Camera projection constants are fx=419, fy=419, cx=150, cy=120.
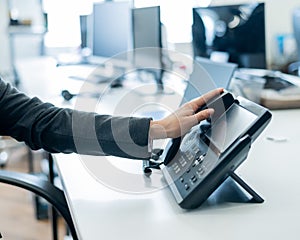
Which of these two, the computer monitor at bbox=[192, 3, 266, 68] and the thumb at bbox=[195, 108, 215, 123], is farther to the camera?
the computer monitor at bbox=[192, 3, 266, 68]

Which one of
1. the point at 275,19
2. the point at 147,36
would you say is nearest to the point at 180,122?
the point at 147,36

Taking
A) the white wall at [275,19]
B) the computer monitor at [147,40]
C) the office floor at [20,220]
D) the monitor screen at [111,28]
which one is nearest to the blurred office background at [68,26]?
the white wall at [275,19]

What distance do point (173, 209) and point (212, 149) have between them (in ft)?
0.48

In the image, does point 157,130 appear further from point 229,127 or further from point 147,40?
point 147,40

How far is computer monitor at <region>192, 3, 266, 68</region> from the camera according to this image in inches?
80.5

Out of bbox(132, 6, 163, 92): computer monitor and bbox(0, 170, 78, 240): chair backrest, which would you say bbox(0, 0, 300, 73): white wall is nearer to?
bbox(132, 6, 163, 92): computer monitor

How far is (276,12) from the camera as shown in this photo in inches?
105

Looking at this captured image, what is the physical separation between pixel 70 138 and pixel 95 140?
7 cm

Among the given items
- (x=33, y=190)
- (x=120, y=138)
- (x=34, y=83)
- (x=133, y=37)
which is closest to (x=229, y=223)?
(x=120, y=138)

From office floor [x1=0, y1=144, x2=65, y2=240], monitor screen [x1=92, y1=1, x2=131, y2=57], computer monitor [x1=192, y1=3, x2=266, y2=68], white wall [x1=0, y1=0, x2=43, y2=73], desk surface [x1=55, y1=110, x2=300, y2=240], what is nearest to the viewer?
desk surface [x1=55, y1=110, x2=300, y2=240]

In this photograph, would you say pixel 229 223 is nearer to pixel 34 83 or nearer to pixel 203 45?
pixel 203 45

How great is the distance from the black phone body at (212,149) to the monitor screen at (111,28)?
4.24 ft

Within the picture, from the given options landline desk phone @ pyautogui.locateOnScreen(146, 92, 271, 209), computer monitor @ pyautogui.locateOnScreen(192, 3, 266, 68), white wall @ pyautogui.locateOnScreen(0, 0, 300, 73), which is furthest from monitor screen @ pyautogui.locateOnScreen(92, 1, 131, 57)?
landline desk phone @ pyautogui.locateOnScreen(146, 92, 271, 209)

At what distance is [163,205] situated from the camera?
33.3 inches
